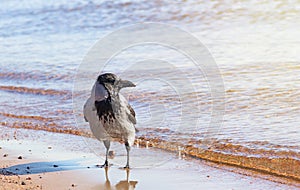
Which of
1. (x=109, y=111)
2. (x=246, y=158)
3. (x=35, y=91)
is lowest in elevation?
(x=246, y=158)

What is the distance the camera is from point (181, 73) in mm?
9758

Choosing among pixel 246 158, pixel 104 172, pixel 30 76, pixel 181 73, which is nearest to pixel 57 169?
pixel 104 172

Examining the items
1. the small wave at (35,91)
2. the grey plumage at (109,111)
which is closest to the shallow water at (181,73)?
the small wave at (35,91)

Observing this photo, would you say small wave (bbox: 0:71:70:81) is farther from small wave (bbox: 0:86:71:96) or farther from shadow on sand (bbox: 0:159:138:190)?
shadow on sand (bbox: 0:159:138:190)

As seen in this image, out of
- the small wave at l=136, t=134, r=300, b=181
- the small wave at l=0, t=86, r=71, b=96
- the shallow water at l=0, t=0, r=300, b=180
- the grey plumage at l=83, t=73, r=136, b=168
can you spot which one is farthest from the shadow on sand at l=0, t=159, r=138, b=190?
the small wave at l=0, t=86, r=71, b=96

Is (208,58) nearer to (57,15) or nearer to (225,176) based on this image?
(225,176)

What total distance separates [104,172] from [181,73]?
13.3 feet

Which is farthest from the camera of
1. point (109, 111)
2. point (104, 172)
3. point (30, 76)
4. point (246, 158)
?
point (30, 76)

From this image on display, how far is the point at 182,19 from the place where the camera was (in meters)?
15.1

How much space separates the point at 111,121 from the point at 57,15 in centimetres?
1156

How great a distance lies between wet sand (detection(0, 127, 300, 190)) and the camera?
5.53 m

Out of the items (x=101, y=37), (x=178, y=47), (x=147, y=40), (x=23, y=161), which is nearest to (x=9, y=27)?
(x=101, y=37)

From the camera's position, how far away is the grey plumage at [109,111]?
5.71 meters

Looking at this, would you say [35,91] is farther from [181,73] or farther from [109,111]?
[109,111]
